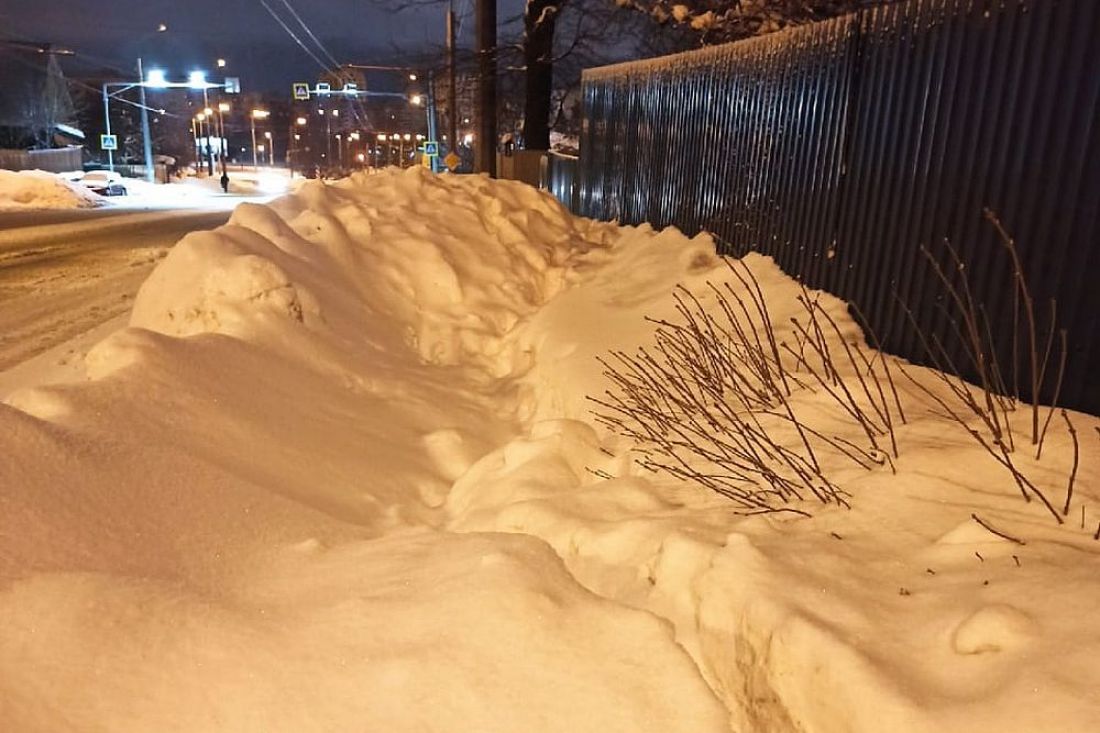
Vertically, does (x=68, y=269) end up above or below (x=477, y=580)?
below

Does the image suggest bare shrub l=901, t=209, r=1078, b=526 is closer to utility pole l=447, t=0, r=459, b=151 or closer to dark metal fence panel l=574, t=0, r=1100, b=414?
dark metal fence panel l=574, t=0, r=1100, b=414

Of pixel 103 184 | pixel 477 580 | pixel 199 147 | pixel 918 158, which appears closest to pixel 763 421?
pixel 477 580

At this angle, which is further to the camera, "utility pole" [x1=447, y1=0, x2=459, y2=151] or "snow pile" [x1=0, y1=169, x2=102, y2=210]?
"snow pile" [x1=0, y1=169, x2=102, y2=210]

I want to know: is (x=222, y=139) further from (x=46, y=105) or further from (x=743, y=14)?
(x=743, y=14)

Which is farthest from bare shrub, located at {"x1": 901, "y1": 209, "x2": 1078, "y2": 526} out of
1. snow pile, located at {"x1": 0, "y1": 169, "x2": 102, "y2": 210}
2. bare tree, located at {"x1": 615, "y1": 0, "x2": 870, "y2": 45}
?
snow pile, located at {"x1": 0, "y1": 169, "x2": 102, "y2": 210}

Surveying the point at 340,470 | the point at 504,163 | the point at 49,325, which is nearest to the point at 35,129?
the point at 504,163

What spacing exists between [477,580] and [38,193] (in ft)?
108

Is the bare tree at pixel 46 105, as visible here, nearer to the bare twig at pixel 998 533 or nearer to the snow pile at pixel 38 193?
the snow pile at pixel 38 193

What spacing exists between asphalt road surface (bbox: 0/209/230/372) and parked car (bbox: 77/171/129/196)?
1178 centimetres

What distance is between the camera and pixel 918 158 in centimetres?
501

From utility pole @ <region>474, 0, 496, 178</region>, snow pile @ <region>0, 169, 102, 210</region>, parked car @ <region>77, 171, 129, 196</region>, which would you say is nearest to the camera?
utility pole @ <region>474, 0, 496, 178</region>

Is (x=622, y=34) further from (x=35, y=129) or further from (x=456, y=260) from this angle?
(x=35, y=129)

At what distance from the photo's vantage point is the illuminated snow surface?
221 centimetres

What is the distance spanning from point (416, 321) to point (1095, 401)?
232 inches
